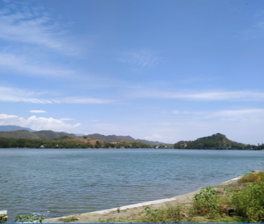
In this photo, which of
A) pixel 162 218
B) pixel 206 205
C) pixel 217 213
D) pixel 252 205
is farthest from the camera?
pixel 206 205

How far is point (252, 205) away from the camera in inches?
339

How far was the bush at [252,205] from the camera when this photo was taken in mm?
8070

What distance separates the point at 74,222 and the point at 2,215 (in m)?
2.81

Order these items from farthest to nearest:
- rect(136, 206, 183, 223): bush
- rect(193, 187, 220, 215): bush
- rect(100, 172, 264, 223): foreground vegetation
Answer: rect(193, 187, 220, 215): bush
rect(136, 206, 183, 223): bush
rect(100, 172, 264, 223): foreground vegetation

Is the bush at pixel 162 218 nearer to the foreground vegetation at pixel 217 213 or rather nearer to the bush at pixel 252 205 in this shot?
the foreground vegetation at pixel 217 213

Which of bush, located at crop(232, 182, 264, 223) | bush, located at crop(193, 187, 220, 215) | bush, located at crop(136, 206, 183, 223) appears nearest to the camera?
bush, located at crop(232, 182, 264, 223)

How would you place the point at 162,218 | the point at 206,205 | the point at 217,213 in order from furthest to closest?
the point at 206,205, the point at 217,213, the point at 162,218

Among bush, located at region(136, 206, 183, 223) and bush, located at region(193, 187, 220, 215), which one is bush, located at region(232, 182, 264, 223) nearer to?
bush, located at region(193, 187, 220, 215)

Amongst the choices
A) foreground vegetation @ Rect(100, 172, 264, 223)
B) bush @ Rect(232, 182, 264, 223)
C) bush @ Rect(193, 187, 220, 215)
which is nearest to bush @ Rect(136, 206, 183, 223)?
foreground vegetation @ Rect(100, 172, 264, 223)

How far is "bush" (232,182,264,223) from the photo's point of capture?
26.5ft

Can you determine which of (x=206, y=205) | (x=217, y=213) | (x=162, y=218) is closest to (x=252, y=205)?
(x=217, y=213)

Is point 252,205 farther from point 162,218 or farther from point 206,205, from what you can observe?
point 162,218

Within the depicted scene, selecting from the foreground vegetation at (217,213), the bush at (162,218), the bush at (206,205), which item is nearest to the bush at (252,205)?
the foreground vegetation at (217,213)

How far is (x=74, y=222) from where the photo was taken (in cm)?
973
